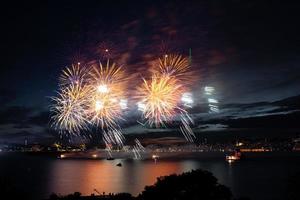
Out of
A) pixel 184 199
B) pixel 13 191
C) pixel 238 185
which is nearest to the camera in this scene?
Result: pixel 184 199

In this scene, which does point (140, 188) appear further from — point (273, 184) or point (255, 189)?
point (273, 184)

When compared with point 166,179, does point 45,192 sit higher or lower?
lower

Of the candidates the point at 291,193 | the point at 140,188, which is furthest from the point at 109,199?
the point at 140,188

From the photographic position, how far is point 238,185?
11075 centimetres

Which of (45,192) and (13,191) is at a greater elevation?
(13,191)

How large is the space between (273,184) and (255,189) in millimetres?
12942

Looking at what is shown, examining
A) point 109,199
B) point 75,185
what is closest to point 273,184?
point 75,185

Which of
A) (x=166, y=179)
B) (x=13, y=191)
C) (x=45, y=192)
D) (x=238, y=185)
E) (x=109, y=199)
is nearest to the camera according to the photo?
(x=166, y=179)

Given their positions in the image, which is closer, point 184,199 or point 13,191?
point 184,199

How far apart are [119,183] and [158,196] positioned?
88989mm

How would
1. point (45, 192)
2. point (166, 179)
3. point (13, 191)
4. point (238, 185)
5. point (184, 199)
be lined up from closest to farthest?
point (184, 199), point (166, 179), point (13, 191), point (45, 192), point (238, 185)

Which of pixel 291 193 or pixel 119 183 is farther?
pixel 119 183

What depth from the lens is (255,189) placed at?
103 meters

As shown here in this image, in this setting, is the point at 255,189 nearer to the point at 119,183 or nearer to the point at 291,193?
the point at 119,183
